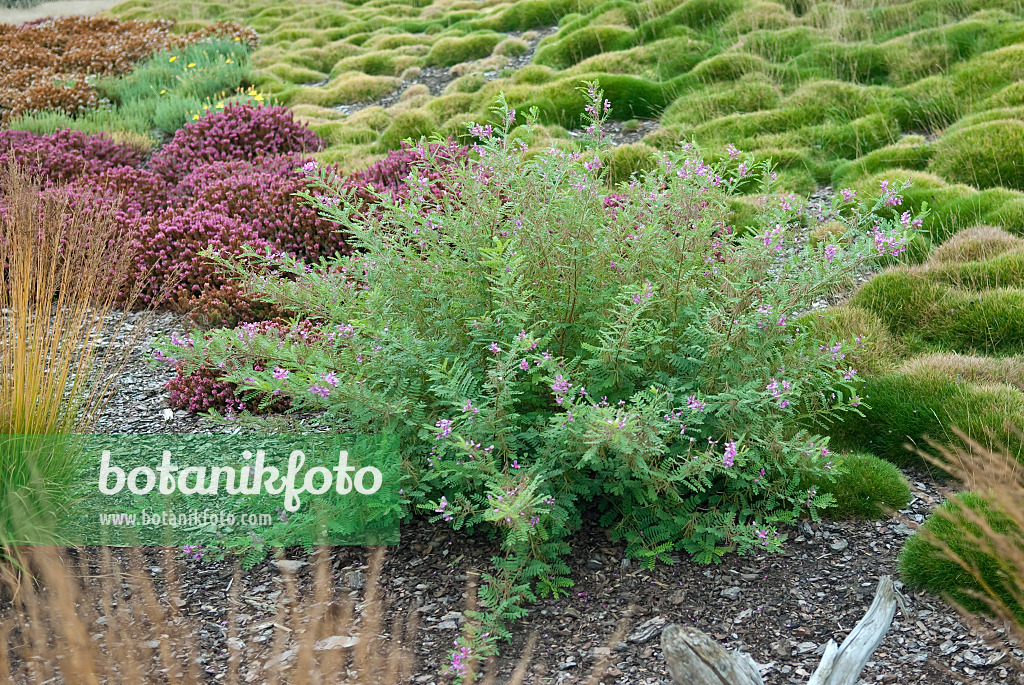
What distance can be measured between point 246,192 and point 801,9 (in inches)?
361

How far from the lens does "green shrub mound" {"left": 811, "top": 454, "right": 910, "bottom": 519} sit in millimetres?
4074

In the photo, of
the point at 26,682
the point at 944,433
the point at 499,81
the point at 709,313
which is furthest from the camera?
the point at 499,81

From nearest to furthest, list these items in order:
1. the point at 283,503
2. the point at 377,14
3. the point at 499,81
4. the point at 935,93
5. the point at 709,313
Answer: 1. the point at 709,313
2. the point at 283,503
3. the point at 935,93
4. the point at 499,81
5. the point at 377,14

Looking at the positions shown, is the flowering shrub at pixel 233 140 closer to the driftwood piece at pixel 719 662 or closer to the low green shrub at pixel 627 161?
the low green shrub at pixel 627 161

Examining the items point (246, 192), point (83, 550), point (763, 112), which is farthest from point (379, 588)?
point (763, 112)

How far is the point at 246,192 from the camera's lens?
806cm

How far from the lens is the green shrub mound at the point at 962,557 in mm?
3327

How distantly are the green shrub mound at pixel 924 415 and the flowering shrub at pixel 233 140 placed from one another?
738 centimetres

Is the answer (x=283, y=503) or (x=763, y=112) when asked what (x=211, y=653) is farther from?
(x=763, y=112)

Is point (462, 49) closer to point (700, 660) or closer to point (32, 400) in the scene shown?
point (32, 400)

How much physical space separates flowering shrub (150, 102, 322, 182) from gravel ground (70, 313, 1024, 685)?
274 inches

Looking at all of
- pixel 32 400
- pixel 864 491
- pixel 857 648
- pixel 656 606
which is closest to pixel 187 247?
pixel 32 400

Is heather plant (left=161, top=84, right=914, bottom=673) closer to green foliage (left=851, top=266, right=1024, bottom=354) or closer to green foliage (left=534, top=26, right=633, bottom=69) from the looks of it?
green foliage (left=851, top=266, right=1024, bottom=354)

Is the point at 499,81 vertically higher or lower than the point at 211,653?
higher
